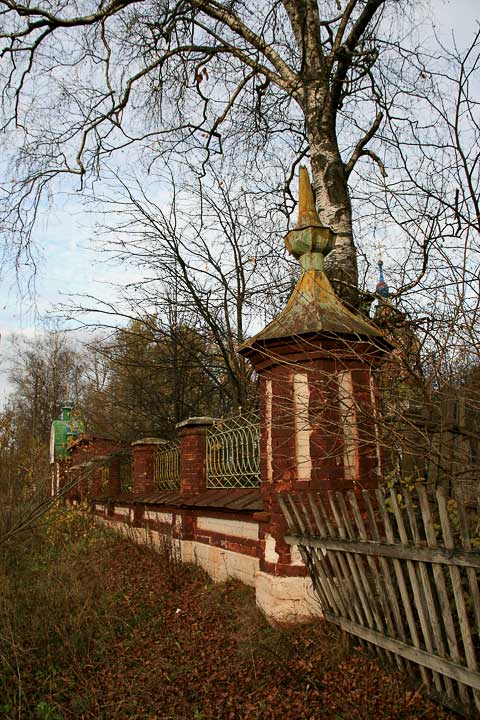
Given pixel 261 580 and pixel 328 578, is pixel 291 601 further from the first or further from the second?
pixel 328 578

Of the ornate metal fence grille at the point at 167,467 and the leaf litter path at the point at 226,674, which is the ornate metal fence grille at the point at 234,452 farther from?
the ornate metal fence grille at the point at 167,467

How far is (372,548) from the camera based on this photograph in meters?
3.60

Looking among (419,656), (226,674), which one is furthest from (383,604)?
(226,674)

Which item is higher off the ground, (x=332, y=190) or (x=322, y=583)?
(x=332, y=190)

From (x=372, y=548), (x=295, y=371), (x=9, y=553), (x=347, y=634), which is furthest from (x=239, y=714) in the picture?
(x=9, y=553)

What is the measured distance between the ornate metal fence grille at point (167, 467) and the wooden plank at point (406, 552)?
5042 millimetres

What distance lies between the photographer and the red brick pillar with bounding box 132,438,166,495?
1023 cm

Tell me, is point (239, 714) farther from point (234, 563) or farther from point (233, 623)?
point (234, 563)

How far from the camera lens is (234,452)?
22.1 ft

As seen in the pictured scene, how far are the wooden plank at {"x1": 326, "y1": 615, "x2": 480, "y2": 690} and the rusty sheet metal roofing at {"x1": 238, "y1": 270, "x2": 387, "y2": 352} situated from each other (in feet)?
7.33

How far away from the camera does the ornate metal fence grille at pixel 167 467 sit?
355 inches

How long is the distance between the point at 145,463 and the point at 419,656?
24.6 ft

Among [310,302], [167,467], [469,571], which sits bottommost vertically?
[469,571]

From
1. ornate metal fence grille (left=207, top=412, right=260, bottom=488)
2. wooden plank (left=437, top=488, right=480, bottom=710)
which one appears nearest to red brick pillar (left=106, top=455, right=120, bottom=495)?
ornate metal fence grille (left=207, top=412, right=260, bottom=488)
